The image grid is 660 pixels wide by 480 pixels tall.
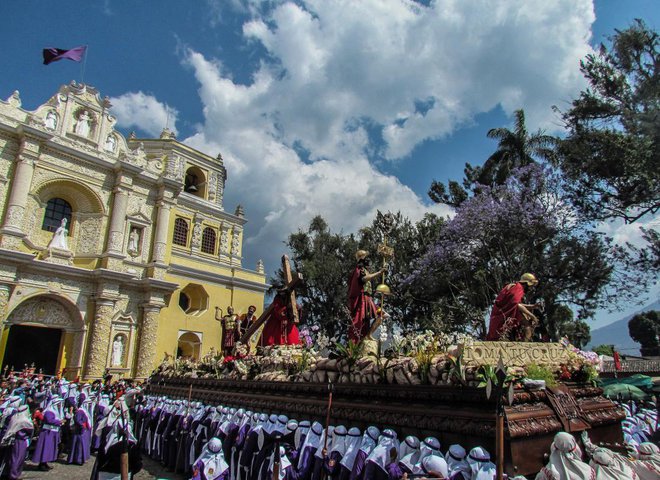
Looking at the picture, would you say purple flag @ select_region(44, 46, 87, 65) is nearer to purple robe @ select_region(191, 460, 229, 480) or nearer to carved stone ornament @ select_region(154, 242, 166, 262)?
carved stone ornament @ select_region(154, 242, 166, 262)

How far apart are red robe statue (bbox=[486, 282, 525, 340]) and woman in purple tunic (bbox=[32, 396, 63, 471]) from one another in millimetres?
9202

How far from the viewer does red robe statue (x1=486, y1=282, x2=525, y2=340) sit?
7.09 meters

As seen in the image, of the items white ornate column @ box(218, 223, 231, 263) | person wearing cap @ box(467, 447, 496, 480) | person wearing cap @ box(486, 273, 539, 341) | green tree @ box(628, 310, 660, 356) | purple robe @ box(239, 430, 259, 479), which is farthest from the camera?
green tree @ box(628, 310, 660, 356)

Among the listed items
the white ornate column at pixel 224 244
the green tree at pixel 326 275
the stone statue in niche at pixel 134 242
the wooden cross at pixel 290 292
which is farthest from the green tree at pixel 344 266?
the wooden cross at pixel 290 292

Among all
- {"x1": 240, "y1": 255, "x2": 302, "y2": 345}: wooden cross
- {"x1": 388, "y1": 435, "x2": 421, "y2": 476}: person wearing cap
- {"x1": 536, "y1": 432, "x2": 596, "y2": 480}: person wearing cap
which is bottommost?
{"x1": 388, "y1": 435, "x2": 421, "y2": 476}: person wearing cap

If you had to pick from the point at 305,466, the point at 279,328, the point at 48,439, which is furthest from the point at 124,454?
the point at 48,439

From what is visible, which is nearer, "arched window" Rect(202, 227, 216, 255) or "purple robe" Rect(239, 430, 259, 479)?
"purple robe" Rect(239, 430, 259, 479)

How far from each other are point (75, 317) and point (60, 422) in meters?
12.8

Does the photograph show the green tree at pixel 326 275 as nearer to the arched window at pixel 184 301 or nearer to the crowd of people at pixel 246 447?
the arched window at pixel 184 301

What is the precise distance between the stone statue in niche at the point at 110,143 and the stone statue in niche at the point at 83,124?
103 centimetres

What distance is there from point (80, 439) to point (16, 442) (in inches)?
97.4

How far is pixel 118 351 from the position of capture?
2153cm

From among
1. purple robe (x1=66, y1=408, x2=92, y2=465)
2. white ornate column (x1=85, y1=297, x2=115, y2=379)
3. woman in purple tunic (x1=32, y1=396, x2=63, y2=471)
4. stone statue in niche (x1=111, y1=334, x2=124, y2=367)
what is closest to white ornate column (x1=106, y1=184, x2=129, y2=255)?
white ornate column (x1=85, y1=297, x2=115, y2=379)

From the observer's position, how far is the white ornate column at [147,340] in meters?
22.1
